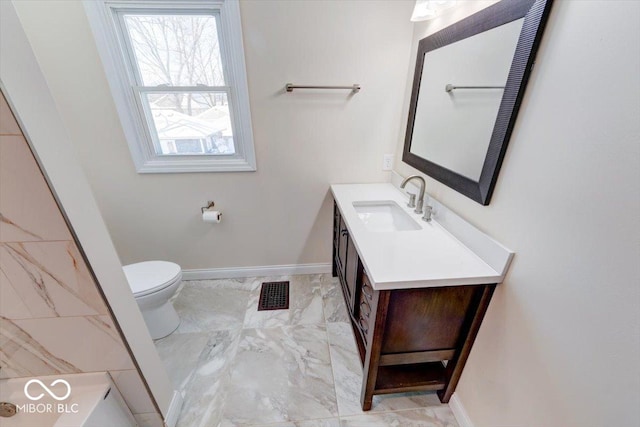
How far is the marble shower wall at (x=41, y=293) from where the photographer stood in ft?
2.31

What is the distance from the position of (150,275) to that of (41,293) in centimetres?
83

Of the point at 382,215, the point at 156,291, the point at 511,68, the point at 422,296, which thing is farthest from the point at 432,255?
the point at 156,291

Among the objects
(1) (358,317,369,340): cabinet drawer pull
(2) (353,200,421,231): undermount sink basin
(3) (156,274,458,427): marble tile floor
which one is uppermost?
(2) (353,200,421,231): undermount sink basin

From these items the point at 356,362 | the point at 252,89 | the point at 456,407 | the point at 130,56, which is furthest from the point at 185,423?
the point at 130,56

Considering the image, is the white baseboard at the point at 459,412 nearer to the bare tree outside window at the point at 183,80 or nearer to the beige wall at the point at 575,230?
the beige wall at the point at 575,230

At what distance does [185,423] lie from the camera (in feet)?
4.14

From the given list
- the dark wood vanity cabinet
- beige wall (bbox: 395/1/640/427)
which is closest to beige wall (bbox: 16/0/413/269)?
the dark wood vanity cabinet

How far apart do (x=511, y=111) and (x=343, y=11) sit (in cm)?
120

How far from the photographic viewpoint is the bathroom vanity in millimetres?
1000

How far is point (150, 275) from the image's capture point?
1640mm

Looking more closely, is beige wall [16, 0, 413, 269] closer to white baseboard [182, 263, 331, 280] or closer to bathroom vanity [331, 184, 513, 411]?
white baseboard [182, 263, 331, 280]

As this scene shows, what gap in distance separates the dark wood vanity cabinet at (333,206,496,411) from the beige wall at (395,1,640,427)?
5.2 inches

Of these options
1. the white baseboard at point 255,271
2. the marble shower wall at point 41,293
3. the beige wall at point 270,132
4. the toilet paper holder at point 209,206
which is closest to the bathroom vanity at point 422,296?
the beige wall at point 270,132
